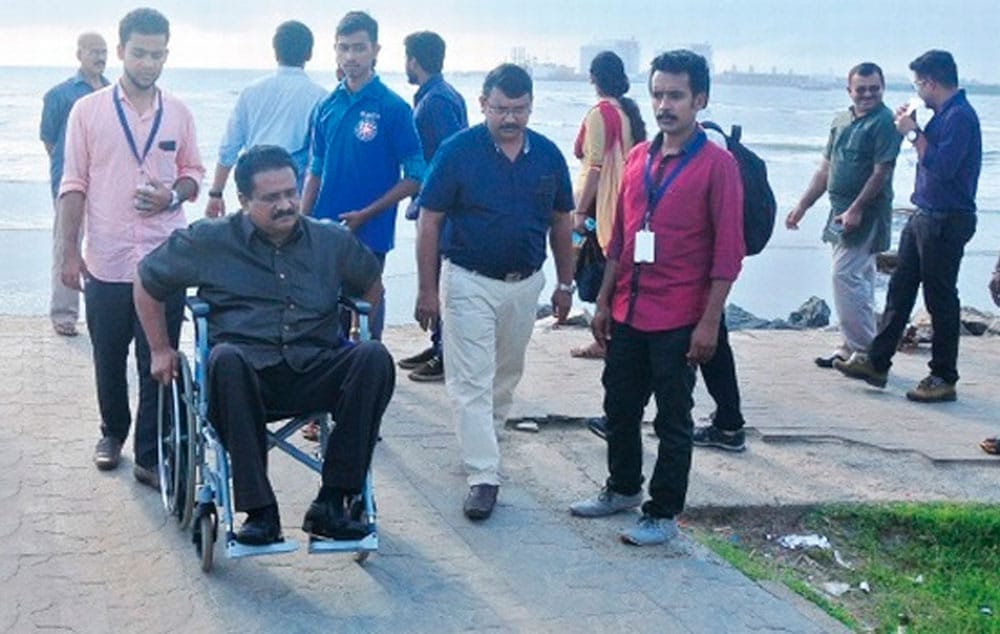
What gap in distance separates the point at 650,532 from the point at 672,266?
98 cm

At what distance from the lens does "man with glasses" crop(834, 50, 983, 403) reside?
7.02 meters

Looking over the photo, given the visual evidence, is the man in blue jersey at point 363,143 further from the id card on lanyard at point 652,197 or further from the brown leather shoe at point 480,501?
the id card on lanyard at point 652,197

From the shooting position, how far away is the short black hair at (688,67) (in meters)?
4.70

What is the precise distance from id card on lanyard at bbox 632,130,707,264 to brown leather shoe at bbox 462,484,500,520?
106cm

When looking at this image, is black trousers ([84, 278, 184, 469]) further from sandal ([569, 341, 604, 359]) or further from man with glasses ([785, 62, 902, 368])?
man with glasses ([785, 62, 902, 368])

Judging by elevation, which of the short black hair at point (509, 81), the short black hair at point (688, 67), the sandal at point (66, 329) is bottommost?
the sandal at point (66, 329)

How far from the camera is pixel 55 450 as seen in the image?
5699 mm

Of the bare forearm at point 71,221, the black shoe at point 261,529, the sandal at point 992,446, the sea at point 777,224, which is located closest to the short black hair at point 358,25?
the bare forearm at point 71,221

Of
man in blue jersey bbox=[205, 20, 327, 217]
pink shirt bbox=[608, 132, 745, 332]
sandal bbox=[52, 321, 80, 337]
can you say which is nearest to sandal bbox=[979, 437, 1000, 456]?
pink shirt bbox=[608, 132, 745, 332]

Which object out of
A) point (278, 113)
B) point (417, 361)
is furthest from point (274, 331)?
point (417, 361)

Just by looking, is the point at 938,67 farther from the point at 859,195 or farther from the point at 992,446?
the point at 992,446

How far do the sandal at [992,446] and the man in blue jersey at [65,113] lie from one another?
512 cm

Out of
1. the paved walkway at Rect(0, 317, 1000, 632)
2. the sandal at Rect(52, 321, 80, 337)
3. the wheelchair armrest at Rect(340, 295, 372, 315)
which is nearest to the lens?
the paved walkway at Rect(0, 317, 1000, 632)

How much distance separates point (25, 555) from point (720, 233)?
8.70ft
